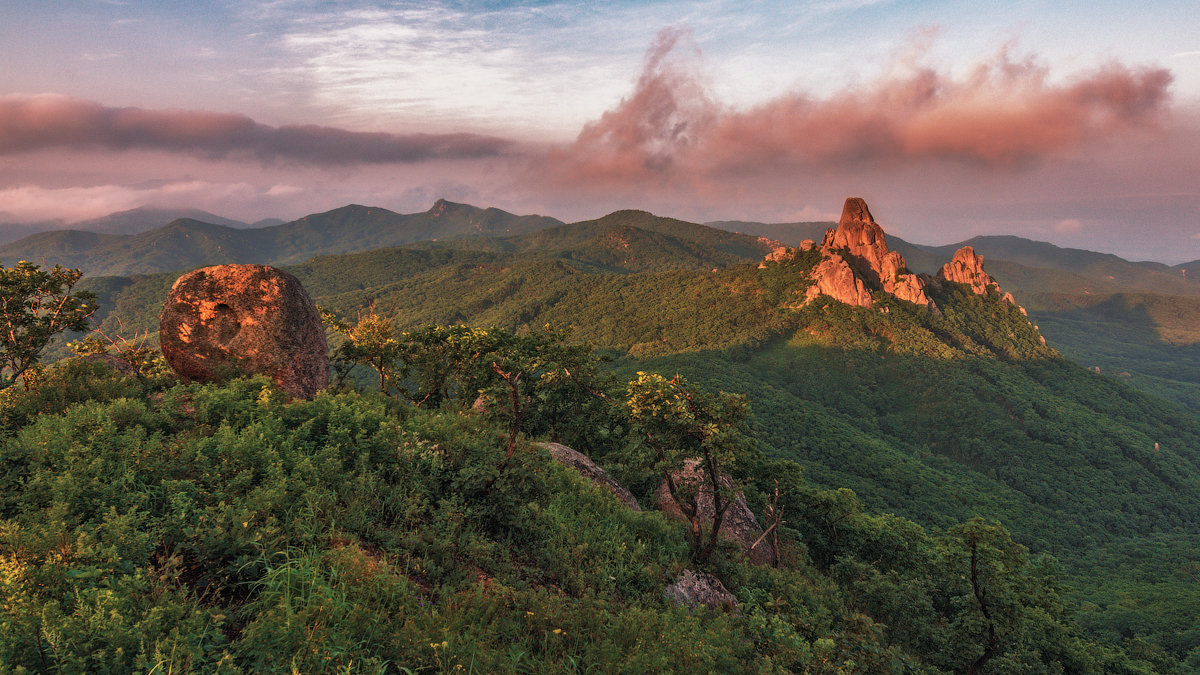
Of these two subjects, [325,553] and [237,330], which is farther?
[237,330]

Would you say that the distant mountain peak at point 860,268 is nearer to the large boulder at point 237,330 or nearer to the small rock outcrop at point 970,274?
the small rock outcrop at point 970,274

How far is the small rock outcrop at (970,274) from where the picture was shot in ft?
602

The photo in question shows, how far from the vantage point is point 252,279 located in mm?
13844

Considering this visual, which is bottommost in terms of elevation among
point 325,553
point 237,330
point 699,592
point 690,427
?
point 699,592

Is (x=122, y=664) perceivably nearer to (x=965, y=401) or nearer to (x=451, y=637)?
(x=451, y=637)

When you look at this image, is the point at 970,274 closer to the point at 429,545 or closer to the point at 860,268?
the point at 860,268

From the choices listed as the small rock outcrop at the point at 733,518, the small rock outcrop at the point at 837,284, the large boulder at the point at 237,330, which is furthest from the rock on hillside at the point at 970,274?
the large boulder at the point at 237,330

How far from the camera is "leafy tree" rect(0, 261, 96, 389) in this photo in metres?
15.3

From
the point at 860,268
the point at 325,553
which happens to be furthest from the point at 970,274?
the point at 325,553

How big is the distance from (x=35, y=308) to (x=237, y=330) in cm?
991

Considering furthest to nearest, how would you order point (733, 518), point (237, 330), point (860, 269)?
point (860, 269) < point (733, 518) < point (237, 330)

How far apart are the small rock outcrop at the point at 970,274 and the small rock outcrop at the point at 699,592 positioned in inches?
8700

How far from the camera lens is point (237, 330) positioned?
518 inches

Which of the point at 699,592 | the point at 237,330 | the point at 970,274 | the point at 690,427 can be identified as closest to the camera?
the point at 699,592
